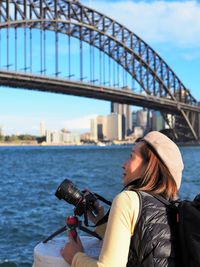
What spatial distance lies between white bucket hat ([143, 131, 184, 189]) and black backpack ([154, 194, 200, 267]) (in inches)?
8.0

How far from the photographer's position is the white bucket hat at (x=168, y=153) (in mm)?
2211

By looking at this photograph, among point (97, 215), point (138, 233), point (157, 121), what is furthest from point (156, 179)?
point (157, 121)

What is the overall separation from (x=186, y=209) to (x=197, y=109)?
8409cm

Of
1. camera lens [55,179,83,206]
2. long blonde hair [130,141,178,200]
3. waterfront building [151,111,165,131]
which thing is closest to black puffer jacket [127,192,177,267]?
long blonde hair [130,141,178,200]

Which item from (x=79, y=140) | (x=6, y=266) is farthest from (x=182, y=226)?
(x=79, y=140)

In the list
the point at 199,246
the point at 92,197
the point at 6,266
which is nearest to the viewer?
the point at 199,246

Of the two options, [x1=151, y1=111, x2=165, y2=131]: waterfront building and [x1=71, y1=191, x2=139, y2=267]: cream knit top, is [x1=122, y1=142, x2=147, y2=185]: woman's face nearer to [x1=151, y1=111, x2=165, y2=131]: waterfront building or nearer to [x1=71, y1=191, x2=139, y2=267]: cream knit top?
[x1=71, y1=191, x2=139, y2=267]: cream knit top

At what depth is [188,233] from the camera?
6.47 ft

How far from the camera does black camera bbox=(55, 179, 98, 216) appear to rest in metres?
2.49

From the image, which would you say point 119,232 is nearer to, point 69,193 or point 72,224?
point 72,224

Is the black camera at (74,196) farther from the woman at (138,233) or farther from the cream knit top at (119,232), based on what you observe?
the cream knit top at (119,232)

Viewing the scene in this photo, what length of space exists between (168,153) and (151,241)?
391mm

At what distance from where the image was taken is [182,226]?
1.99 meters

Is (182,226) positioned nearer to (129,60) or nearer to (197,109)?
(129,60)
